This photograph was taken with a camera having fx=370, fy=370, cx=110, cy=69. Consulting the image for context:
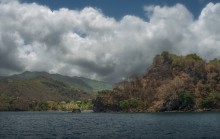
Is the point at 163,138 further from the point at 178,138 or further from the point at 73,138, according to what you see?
the point at 73,138

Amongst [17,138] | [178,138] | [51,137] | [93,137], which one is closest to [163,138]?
[178,138]

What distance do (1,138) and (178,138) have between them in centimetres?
5197

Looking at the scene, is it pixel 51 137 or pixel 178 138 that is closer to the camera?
pixel 178 138

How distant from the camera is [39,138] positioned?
109125 millimetres

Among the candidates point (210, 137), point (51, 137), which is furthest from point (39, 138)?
point (210, 137)

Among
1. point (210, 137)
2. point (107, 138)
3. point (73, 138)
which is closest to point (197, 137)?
point (210, 137)

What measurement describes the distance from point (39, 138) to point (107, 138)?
67.0 ft

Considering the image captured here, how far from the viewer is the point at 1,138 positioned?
110312 millimetres

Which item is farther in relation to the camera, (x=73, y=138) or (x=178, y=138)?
(x=73, y=138)

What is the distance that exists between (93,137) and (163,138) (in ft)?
69.4

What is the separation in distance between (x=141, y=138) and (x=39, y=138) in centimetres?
3004

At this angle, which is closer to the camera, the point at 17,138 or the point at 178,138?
the point at 178,138

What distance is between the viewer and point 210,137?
10275 centimetres

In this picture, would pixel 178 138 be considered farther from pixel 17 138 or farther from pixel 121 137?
pixel 17 138
